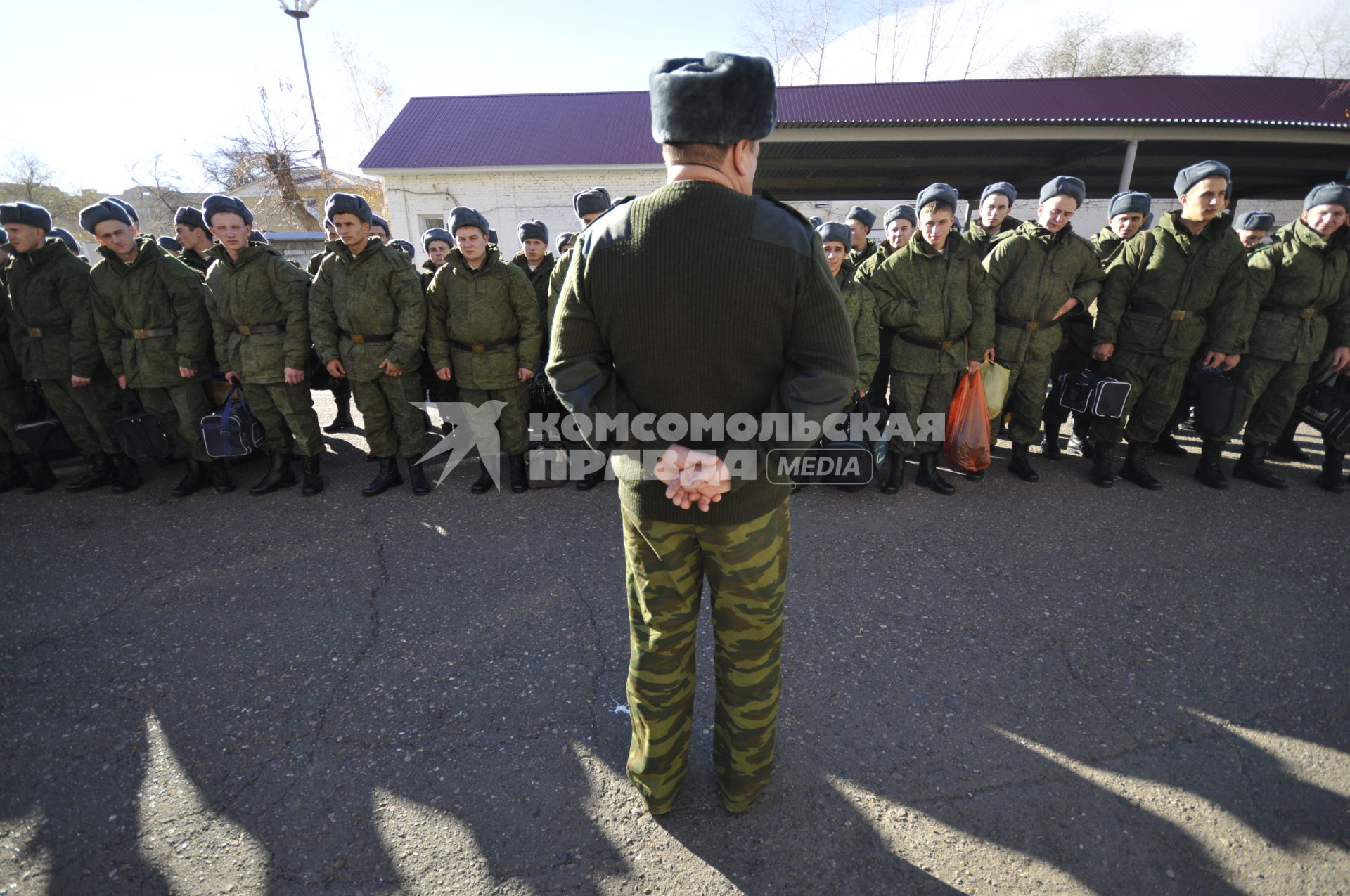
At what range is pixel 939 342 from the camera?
4246mm

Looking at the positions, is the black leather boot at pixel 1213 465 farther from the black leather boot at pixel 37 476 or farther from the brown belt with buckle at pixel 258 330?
the black leather boot at pixel 37 476

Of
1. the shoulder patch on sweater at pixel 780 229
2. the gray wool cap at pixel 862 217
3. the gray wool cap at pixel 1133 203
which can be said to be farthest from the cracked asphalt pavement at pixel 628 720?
the gray wool cap at pixel 1133 203

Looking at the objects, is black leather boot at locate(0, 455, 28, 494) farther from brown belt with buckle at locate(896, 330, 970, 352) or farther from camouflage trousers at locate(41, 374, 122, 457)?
brown belt with buckle at locate(896, 330, 970, 352)

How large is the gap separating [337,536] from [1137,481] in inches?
230

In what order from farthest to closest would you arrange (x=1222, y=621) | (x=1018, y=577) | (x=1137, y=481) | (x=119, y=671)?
(x=1137, y=481)
(x=1018, y=577)
(x=1222, y=621)
(x=119, y=671)

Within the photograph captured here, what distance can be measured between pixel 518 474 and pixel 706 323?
11.7 ft

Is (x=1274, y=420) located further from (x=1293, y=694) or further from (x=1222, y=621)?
(x=1293, y=694)

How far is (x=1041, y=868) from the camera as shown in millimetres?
1787

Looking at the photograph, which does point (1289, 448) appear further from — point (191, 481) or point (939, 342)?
point (191, 481)

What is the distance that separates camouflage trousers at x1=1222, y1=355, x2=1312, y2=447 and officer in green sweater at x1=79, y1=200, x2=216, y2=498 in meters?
7.72

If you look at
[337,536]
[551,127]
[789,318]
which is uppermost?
[551,127]

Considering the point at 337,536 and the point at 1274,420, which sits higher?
the point at 1274,420

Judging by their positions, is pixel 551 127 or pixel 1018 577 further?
pixel 551 127

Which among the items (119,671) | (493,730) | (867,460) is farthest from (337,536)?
(867,460)
